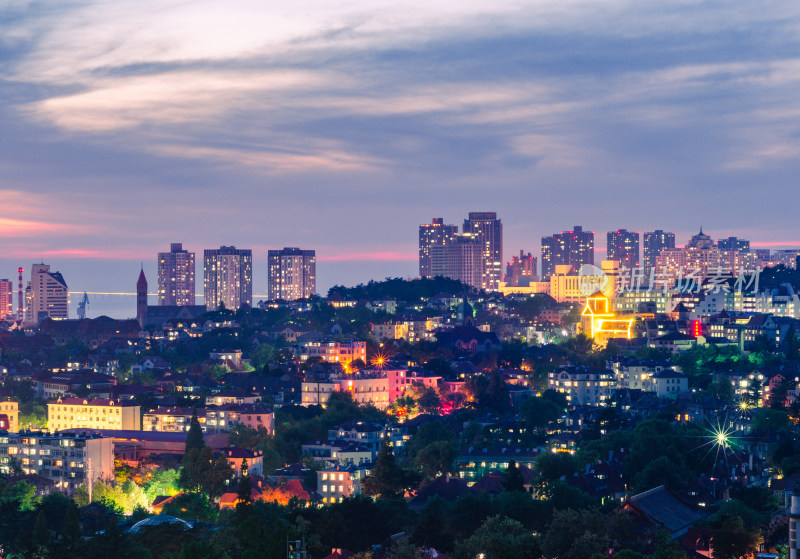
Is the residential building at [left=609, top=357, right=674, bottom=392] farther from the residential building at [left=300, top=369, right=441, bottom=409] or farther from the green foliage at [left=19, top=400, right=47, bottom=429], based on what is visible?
the green foliage at [left=19, top=400, right=47, bottom=429]

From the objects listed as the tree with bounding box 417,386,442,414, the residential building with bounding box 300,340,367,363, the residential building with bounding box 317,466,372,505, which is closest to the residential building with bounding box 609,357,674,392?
the tree with bounding box 417,386,442,414

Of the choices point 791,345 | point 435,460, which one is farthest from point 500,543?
point 791,345

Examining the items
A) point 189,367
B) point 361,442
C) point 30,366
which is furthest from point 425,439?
point 30,366

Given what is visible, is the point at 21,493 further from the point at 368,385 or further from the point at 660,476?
the point at 368,385

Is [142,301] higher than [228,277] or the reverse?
the reverse

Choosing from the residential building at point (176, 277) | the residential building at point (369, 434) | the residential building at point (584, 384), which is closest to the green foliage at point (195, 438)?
the residential building at point (369, 434)

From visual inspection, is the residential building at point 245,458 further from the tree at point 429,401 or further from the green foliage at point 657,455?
the tree at point 429,401
